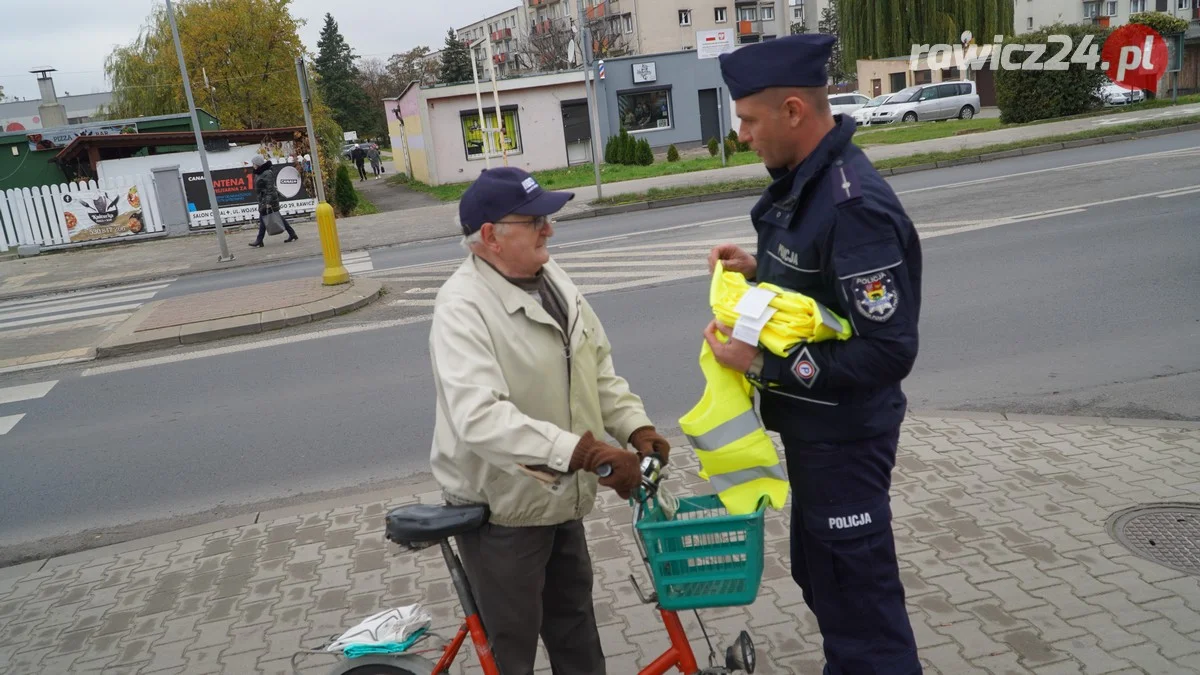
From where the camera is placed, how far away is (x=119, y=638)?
14.0 feet

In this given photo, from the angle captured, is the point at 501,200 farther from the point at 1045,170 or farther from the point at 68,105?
the point at 68,105

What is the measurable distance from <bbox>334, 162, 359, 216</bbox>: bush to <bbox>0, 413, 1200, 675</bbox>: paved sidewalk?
2237 cm

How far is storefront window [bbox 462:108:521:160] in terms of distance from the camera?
34781 millimetres

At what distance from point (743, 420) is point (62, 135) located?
104 ft

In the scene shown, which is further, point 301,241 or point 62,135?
point 62,135

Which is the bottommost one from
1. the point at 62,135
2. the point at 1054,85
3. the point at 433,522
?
the point at 433,522

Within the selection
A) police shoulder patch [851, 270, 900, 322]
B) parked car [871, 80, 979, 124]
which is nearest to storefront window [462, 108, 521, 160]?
parked car [871, 80, 979, 124]

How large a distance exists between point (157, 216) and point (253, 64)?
13179 millimetres

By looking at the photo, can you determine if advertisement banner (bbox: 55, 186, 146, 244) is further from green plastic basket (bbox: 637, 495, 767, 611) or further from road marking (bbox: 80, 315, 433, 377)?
green plastic basket (bbox: 637, 495, 767, 611)

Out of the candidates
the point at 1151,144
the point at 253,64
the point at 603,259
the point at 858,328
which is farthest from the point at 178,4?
the point at 858,328

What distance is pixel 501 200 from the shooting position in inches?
106

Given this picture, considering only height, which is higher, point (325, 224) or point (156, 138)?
point (156, 138)

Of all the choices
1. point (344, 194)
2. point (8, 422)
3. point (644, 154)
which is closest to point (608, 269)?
point (8, 422)

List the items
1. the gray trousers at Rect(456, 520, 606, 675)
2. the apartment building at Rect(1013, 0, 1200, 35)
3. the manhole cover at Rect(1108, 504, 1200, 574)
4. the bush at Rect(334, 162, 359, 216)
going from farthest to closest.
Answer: the apartment building at Rect(1013, 0, 1200, 35), the bush at Rect(334, 162, 359, 216), the manhole cover at Rect(1108, 504, 1200, 574), the gray trousers at Rect(456, 520, 606, 675)
